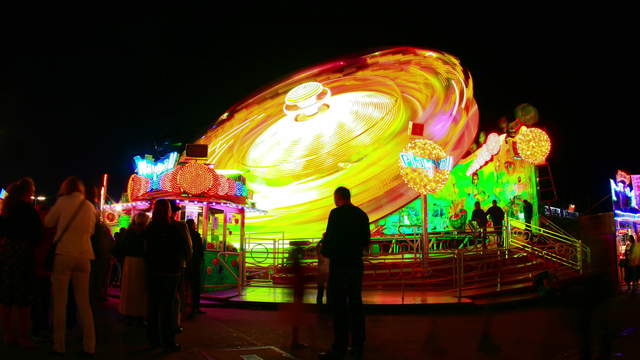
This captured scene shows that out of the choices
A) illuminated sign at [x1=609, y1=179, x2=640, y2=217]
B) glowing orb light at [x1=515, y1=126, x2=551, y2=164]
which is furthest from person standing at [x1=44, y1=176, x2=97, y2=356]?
illuminated sign at [x1=609, y1=179, x2=640, y2=217]

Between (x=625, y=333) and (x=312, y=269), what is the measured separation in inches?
407

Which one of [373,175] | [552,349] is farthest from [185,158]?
[552,349]

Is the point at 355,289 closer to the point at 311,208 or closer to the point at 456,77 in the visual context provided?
the point at 456,77

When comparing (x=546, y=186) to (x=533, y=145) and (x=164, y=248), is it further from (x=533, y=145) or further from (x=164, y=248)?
(x=164, y=248)

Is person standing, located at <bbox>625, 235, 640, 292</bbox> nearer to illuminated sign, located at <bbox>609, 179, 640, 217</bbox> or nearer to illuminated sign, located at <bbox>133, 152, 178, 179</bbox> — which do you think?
illuminated sign, located at <bbox>133, 152, 178, 179</bbox>

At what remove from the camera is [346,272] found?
20.0ft

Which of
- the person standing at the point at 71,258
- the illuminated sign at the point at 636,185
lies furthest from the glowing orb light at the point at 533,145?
the person standing at the point at 71,258

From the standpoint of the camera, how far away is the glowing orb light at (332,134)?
26562 millimetres

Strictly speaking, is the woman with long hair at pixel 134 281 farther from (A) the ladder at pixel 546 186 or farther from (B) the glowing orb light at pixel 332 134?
(A) the ladder at pixel 546 186

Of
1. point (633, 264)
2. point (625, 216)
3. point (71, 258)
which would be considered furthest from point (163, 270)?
point (625, 216)

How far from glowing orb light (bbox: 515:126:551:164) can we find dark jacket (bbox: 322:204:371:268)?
20217mm

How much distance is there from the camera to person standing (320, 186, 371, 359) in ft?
19.7

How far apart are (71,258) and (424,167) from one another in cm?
1453

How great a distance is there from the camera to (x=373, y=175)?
28453mm
